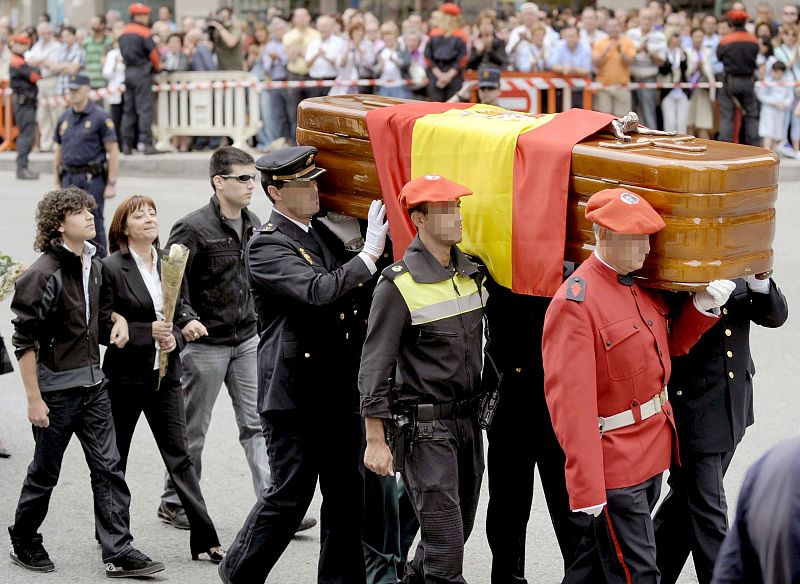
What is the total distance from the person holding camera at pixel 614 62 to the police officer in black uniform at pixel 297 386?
12.8m

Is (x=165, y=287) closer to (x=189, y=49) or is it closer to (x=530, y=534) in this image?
(x=530, y=534)

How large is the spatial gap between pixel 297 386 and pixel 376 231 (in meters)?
0.75

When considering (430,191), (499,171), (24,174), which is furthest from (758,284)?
(24,174)

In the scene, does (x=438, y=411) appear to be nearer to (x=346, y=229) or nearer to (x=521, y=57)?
(x=346, y=229)

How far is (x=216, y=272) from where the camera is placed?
6.85m

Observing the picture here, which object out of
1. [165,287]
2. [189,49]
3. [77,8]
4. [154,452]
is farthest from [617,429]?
[77,8]

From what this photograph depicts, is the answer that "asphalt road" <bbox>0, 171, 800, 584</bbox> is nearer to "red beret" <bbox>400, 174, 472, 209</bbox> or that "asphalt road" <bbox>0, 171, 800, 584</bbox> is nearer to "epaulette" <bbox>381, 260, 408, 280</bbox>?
"epaulette" <bbox>381, 260, 408, 280</bbox>

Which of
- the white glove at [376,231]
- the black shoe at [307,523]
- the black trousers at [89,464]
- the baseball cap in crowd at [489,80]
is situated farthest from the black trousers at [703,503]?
the baseball cap in crowd at [489,80]

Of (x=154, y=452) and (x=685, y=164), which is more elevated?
(x=685, y=164)

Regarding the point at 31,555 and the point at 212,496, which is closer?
the point at 31,555

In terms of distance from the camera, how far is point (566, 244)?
208 inches

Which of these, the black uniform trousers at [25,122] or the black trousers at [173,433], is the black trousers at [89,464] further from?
the black uniform trousers at [25,122]

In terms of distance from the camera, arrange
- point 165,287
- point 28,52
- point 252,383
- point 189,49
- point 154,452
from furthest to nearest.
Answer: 1. point 28,52
2. point 189,49
3. point 154,452
4. point 252,383
5. point 165,287

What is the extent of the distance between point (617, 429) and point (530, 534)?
1.79m
